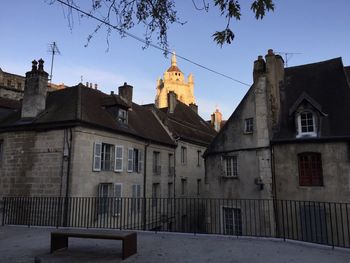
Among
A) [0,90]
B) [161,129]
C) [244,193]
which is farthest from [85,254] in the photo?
[0,90]

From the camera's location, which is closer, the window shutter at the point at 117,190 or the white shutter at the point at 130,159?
the window shutter at the point at 117,190

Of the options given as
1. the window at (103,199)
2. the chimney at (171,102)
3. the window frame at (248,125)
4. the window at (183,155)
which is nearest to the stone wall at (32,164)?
the window at (103,199)

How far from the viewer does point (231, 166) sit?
671 inches

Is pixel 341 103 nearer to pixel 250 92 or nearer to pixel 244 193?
pixel 250 92

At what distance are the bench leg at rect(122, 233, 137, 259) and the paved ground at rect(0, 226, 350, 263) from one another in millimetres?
115

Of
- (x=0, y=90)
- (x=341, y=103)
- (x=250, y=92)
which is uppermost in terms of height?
(x=0, y=90)

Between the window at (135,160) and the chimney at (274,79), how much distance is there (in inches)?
341

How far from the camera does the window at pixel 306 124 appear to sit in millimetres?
14770

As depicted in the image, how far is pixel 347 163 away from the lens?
13.5 meters

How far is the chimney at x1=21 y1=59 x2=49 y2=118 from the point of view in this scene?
16609 millimetres

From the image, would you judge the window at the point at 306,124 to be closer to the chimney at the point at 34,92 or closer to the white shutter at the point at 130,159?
the white shutter at the point at 130,159

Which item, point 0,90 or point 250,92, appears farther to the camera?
point 0,90

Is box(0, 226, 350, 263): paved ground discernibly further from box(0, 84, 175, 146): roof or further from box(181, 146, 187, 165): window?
box(181, 146, 187, 165): window

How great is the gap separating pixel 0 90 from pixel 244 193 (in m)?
25.4
